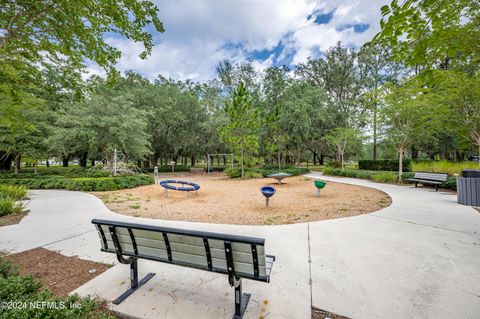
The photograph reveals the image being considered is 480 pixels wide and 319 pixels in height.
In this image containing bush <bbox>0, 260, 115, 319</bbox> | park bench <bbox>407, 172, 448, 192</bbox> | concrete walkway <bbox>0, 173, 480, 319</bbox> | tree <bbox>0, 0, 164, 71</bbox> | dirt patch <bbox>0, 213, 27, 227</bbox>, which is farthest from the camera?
park bench <bbox>407, 172, 448, 192</bbox>

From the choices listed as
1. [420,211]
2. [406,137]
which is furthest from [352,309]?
[406,137]

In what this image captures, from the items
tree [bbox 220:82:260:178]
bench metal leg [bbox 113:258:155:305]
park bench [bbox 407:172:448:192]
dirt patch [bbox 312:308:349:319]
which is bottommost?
dirt patch [bbox 312:308:349:319]

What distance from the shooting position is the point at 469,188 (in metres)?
6.05

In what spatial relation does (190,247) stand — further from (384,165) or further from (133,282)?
(384,165)

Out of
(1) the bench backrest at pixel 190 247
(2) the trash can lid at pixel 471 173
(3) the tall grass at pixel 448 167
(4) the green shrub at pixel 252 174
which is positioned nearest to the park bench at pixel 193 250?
(1) the bench backrest at pixel 190 247

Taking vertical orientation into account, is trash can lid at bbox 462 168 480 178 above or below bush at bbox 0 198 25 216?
above

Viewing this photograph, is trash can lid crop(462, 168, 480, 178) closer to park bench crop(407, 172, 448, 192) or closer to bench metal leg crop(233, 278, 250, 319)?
park bench crop(407, 172, 448, 192)

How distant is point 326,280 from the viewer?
7.93 ft

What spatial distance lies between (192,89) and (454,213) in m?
25.5

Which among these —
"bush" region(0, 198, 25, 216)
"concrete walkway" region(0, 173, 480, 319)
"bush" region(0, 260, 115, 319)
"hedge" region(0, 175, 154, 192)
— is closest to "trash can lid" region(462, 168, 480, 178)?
"concrete walkway" region(0, 173, 480, 319)

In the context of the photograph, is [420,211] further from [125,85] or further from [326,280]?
[125,85]

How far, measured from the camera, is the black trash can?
593 cm

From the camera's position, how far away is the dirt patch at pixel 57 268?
2438 mm

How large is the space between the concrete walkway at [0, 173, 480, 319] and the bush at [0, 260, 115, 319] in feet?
0.65
